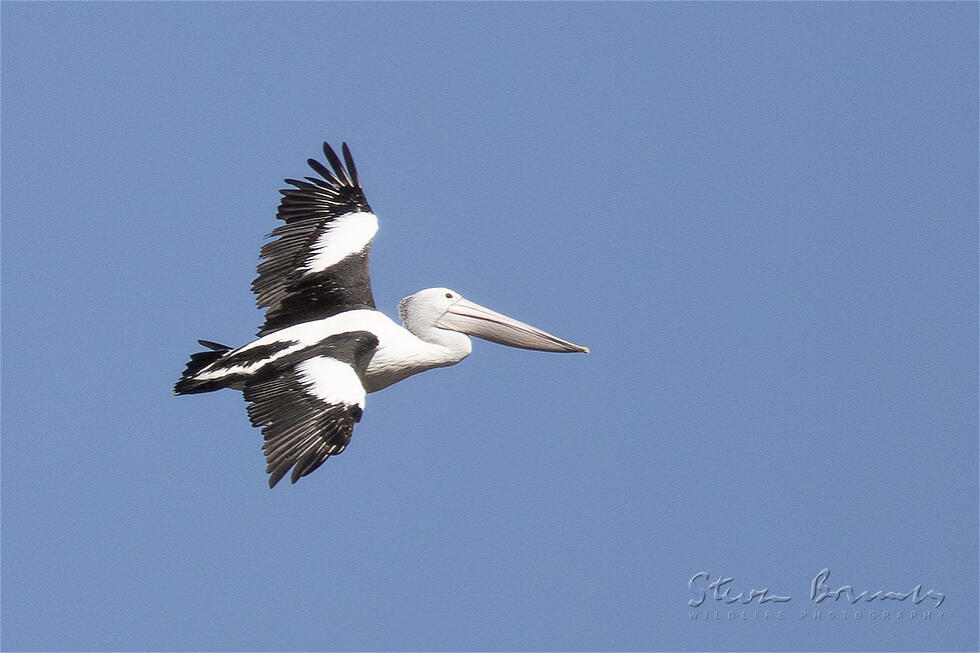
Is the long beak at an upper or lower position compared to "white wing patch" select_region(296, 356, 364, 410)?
upper

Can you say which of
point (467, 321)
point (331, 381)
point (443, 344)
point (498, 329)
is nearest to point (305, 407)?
point (331, 381)

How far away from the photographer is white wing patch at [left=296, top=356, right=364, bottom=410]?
9805mm

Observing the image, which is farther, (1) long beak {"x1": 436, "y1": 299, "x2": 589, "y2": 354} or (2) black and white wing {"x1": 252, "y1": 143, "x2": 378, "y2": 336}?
(1) long beak {"x1": 436, "y1": 299, "x2": 589, "y2": 354}

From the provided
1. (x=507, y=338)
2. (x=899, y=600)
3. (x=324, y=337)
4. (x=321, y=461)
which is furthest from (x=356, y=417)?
(x=899, y=600)

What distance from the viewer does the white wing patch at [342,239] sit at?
1162 cm

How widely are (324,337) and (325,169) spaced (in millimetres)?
2259

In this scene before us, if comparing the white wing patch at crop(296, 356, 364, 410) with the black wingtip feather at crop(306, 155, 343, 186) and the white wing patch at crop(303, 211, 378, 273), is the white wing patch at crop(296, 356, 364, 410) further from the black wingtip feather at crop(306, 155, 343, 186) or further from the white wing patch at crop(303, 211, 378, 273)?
the black wingtip feather at crop(306, 155, 343, 186)

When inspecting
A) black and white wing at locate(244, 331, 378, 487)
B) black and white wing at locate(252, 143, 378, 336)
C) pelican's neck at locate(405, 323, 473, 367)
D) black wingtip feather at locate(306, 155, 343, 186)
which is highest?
black wingtip feather at locate(306, 155, 343, 186)

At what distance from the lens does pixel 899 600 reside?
413 inches

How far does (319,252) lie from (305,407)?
229 cm

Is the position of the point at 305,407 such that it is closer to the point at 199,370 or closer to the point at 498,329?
the point at 199,370

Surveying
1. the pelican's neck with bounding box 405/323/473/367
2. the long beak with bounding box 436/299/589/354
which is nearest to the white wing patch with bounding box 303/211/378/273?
the pelican's neck with bounding box 405/323/473/367

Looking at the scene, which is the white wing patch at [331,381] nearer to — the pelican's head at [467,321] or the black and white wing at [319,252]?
the black and white wing at [319,252]

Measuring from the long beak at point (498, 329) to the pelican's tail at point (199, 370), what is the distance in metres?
1.99
